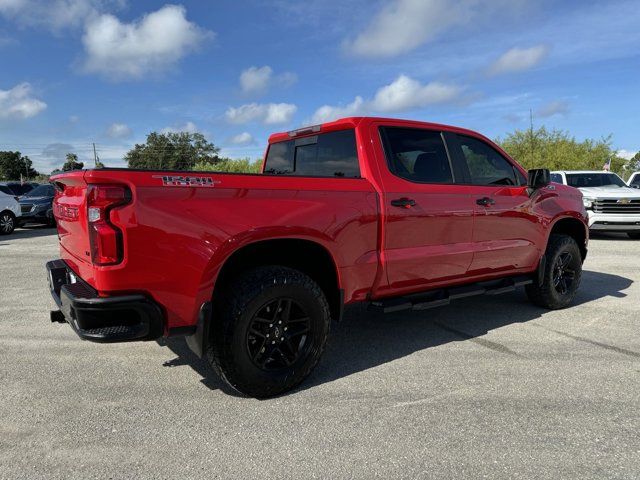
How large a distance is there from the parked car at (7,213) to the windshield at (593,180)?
16.0m

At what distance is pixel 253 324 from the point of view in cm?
323

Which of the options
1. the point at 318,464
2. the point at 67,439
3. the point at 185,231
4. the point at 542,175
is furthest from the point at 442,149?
the point at 67,439

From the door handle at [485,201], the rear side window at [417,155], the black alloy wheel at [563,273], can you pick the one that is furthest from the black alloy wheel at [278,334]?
the black alloy wheel at [563,273]

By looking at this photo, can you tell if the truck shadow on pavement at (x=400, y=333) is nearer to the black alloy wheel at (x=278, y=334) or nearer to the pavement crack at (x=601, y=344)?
the pavement crack at (x=601, y=344)

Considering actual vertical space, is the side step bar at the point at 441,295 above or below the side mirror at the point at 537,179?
below

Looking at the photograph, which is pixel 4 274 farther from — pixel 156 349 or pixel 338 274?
pixel 338 274

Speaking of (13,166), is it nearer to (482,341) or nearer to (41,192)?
(41,192)

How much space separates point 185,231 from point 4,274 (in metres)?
6.44

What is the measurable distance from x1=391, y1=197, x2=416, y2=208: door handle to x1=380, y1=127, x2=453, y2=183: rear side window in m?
0.21

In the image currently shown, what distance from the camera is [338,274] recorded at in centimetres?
356

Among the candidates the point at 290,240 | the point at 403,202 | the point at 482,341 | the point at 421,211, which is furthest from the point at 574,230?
the point at 290,240

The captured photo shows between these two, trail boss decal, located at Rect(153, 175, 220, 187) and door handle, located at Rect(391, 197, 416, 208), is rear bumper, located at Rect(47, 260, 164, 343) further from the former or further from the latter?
door handle, located at Rect(391, 197, 416, 208)

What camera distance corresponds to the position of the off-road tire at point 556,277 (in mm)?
5344

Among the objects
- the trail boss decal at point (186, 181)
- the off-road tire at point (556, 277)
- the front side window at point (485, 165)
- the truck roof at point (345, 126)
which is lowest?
the off-road tire at point (556, 277)
